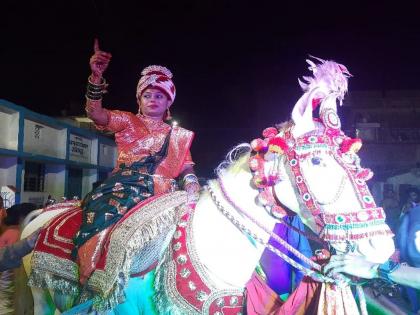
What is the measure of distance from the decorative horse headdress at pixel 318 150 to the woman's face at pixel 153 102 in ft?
3.25

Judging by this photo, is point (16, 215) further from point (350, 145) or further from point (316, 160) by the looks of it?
point (350, 145)

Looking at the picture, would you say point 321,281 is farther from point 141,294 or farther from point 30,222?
point 30,222

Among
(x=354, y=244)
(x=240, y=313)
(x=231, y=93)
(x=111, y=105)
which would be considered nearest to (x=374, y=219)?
(x=354, y=244)

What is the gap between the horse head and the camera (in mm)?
1875

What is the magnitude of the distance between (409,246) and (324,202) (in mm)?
2614

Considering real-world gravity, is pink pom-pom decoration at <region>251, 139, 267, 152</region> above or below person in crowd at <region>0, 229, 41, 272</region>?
above

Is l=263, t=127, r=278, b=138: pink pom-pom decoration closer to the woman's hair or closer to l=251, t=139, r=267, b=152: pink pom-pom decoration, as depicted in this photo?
l=251, t=139, r=267, b=152: pink pom-pom decoration

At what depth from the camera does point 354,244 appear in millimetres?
1881

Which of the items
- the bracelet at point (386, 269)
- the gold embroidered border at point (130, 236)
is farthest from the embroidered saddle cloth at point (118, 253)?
the bracelet at point (386, 269)

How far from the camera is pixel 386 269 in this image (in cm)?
206

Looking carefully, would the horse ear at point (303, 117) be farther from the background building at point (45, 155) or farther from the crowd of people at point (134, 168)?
the background building at point (45, 155)

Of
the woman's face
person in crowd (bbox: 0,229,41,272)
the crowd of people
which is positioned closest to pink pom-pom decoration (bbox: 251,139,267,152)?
A: the crowd of people

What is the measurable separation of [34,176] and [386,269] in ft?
32.5

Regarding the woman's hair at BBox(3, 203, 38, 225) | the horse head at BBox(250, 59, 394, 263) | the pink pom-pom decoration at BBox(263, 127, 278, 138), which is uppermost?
the pink pom-pom decoration at BBox(263, 127, 278, 138)
